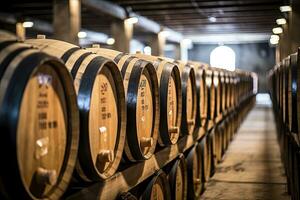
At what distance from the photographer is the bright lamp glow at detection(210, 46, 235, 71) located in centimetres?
3716

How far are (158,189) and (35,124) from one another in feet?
6.58

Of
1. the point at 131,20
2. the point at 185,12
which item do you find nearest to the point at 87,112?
the point at 131,20

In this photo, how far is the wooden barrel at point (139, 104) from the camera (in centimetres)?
291

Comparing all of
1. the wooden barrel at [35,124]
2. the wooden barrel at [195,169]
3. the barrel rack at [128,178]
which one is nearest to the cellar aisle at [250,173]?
the wooden barrel at [195,169]

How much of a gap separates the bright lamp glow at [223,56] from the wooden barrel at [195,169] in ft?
105

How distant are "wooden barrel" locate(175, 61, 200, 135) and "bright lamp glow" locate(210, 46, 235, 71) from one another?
3268 cm

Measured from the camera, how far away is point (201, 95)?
5543 mm

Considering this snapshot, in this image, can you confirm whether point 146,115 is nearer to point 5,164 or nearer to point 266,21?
point 5,164

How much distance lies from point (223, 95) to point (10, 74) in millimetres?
6238

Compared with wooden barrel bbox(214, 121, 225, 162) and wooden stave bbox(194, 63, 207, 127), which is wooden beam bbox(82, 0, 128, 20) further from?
wooden stave bbox(194, 63, 207, 127)

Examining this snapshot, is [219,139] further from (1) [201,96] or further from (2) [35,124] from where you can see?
(2) [35,124]

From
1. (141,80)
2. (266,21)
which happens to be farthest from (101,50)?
(266,21)

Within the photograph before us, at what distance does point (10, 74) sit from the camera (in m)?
1.58

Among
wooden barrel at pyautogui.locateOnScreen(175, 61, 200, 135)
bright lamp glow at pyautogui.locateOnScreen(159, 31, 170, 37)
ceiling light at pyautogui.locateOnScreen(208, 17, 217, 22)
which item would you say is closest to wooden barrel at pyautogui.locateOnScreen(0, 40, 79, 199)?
wooden barrel at pyautogui.locateOnScreen(175, 61, 200, 135)
